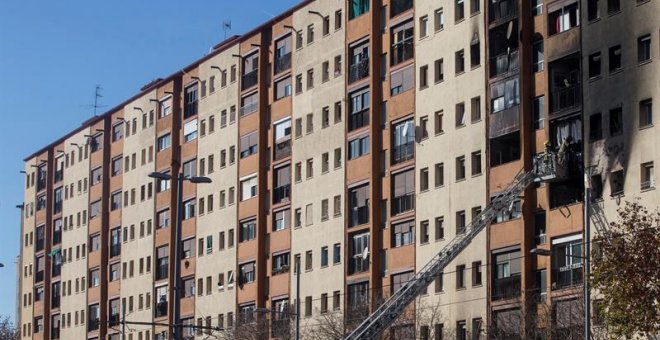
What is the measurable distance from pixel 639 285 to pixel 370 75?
1450 inches

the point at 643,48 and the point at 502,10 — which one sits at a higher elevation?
the point at 502,10

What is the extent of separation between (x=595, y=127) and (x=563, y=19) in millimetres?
5987

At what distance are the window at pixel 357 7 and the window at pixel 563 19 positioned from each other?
17.8 metres

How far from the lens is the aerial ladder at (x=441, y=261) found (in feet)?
251

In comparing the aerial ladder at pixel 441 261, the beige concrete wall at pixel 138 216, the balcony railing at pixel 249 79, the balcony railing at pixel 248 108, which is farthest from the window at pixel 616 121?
the beige concrete wall at pixel 138 216

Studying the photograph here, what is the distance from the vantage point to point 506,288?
78.4 metres

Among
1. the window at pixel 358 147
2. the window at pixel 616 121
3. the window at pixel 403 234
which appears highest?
the window at pixel 358 147

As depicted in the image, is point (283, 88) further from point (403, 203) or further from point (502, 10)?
point (502, 10)

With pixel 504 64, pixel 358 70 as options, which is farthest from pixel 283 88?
pixel 504 64

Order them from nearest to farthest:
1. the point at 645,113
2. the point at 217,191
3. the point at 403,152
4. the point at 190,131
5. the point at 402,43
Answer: the point at 645,113, the point at 403,152, the point at 402,43, the point at 217,191, the point at 190,131

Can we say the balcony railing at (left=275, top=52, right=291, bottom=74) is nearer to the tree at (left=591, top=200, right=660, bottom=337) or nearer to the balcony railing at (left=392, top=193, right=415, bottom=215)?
the balcony railing at (left=392, top=193, right=415, bottom=215)

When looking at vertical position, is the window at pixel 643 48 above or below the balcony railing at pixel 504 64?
below

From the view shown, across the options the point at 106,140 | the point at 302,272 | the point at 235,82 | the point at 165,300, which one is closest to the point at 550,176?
the point at 302,272

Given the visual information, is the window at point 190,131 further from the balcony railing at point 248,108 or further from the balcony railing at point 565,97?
the balcony railing at point 565,97
